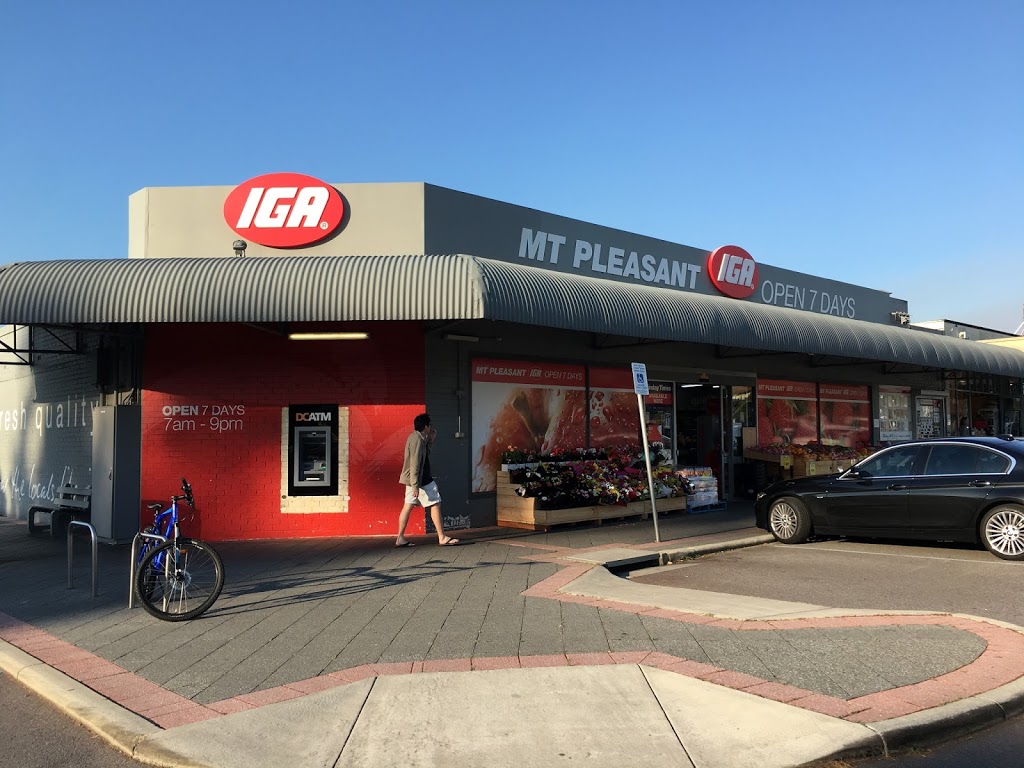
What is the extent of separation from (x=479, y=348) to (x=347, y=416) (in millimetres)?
2432

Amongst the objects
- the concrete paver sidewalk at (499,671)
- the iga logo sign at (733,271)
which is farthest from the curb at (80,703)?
the iga logo sign at (733,271)

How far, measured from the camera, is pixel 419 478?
35.7 ft

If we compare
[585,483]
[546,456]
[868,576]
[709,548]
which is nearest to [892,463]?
[868,576]

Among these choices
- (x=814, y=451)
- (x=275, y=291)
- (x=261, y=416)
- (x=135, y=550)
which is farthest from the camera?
(x=814, y=451)

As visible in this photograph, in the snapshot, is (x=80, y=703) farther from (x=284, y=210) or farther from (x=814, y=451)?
(x=814, y=451)

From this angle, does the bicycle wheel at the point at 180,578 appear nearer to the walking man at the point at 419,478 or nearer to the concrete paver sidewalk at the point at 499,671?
the concrete paver sidewalk at the point at 499,671

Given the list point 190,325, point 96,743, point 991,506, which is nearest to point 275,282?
point 190,325

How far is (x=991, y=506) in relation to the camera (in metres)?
9.88

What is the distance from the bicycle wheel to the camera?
23.9 feet

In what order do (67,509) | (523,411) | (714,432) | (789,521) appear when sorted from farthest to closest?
(714,432), (523,411), (67,509), (789,521)

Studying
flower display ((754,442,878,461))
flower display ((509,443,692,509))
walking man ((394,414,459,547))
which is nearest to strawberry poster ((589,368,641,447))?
flower display ((509,443,692,509))

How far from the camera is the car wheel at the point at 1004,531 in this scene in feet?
31.6

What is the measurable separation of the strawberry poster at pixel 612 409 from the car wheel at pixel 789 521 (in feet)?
12.8

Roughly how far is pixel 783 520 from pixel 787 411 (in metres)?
7.88
